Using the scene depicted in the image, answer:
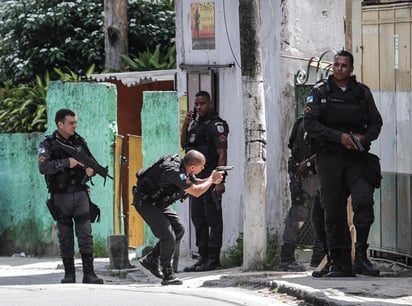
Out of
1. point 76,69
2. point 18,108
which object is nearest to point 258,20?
point 18,108

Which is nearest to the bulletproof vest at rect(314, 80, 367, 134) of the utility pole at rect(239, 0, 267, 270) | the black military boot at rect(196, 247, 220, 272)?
the utility pole at rect(239, 0, 267, 270)

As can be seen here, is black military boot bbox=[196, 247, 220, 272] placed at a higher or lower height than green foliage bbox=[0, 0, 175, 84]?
lower

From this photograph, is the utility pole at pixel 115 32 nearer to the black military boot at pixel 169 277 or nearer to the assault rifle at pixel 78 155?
the assault rifle at pixel 78 155

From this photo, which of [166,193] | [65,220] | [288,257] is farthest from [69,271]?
[288,257]

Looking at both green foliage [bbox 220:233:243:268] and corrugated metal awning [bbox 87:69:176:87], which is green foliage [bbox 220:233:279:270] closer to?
green foliage [bbox 220:233:243:268]

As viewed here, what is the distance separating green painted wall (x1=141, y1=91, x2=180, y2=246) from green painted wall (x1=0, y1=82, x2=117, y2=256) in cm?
50

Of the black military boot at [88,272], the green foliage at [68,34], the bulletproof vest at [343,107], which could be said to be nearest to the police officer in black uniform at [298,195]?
the bulletproof vest at [343,107]

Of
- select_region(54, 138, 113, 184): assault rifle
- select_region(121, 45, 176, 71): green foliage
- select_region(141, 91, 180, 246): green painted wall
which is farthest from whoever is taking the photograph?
select_region(121, 45, 176, 71): green foliage

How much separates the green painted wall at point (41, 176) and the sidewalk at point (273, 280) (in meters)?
0.38

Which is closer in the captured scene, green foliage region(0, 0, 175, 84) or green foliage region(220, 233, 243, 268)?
green foliage region(220, 233, 243, 268)

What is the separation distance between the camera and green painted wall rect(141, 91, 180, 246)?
15.8 metres

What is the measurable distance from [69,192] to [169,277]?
134 centimetres

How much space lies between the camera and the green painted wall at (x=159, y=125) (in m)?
15.8

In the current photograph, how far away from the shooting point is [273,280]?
11227 millimetres
